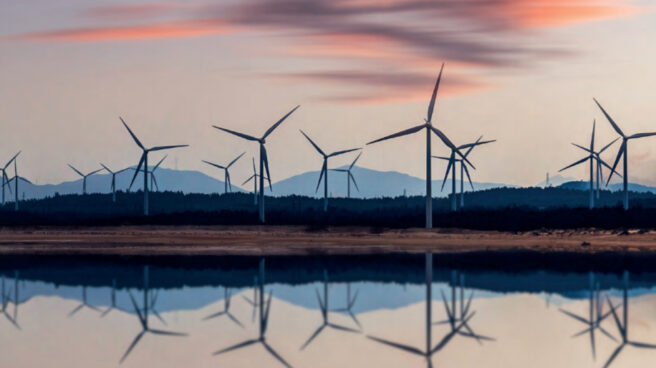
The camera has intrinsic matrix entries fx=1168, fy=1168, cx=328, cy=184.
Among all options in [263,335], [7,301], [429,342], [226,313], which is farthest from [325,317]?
[7,301]

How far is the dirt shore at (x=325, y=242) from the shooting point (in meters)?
62.3

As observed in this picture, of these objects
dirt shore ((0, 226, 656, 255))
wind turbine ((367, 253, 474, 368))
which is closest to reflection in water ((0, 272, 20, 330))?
wind turbine ((367, 253, 474, 368))

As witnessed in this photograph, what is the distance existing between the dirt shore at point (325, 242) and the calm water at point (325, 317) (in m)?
16.6

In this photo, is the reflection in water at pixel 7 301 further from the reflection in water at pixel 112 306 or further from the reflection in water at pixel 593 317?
the reflection in water at pixel 593 317

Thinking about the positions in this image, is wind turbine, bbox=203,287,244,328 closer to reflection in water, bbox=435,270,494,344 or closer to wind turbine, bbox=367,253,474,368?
wind turbine, bbox=367,253,474,368

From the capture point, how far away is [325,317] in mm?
28938

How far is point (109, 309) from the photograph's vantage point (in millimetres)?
30672

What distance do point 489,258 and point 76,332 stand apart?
31292 mm

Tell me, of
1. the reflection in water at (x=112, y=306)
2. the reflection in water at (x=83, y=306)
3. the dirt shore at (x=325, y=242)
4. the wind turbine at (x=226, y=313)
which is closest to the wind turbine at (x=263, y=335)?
the wind turbine at (x=226, y=313)

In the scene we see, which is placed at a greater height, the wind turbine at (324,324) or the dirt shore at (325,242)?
the dirt shore at (325,242)

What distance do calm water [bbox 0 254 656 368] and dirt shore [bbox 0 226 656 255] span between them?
16562mm

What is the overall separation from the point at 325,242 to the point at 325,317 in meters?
45.4

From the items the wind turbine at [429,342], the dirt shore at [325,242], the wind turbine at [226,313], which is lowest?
the wind turbine at [429,342]

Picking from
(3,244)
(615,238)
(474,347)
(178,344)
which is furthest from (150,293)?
(615,238)
